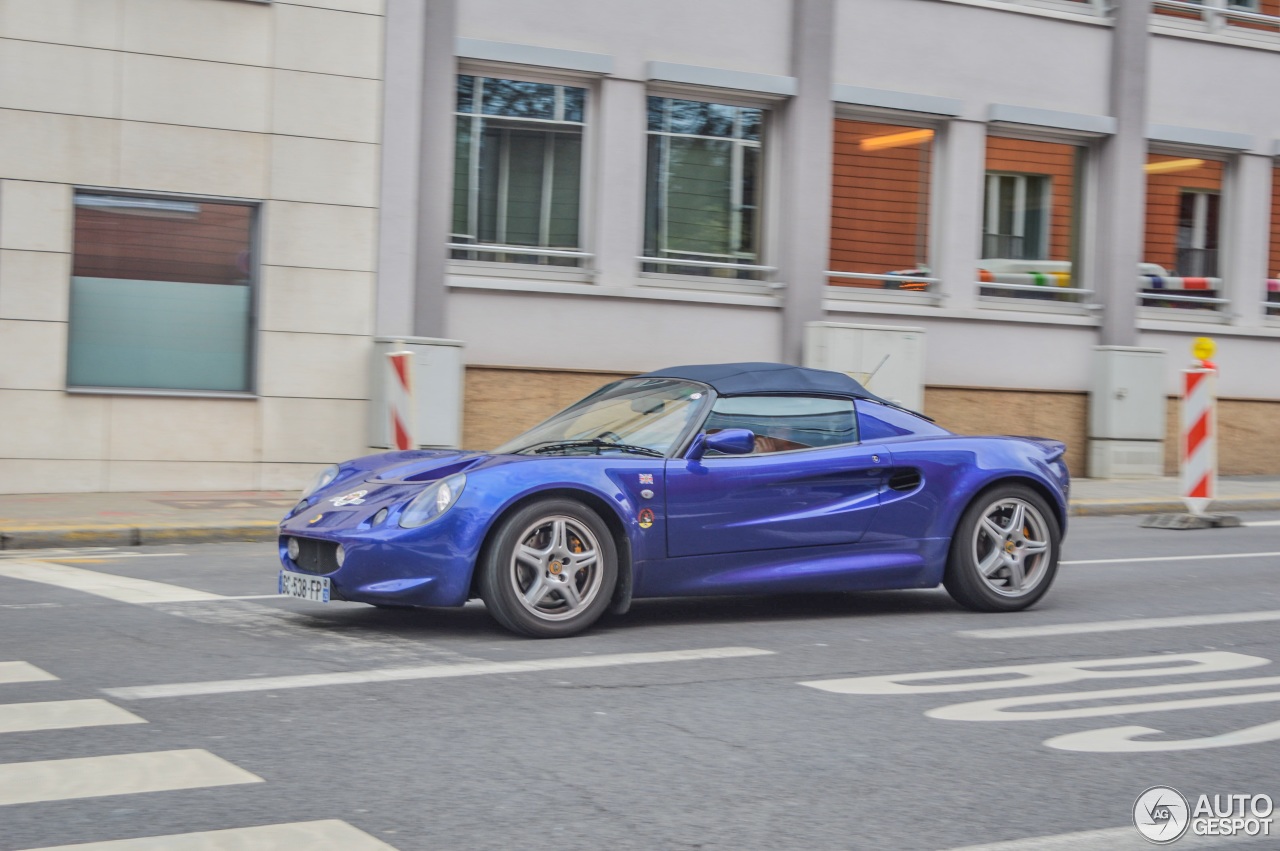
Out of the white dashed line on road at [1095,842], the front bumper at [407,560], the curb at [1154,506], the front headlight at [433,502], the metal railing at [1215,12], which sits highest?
the metal railing at [1215,12]

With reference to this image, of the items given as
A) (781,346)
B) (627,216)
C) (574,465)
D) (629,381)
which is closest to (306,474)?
(627,216)

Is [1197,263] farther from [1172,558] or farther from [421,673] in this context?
[421,673]

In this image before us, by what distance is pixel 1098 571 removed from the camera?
1039cm

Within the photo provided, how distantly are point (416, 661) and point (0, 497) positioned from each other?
8.93 m

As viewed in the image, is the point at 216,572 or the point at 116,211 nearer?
the point at 216,572

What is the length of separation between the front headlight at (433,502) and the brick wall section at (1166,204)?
15978mm

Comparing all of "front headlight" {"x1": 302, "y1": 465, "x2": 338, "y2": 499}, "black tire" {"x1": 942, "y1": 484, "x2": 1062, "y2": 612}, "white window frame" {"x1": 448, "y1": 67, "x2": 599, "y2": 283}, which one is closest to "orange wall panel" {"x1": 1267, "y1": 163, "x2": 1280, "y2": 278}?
"white window frame" {"x1": 448, "y1": 67, "x2": 599, "y2": 283}

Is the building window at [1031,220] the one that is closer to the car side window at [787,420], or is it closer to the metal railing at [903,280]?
the metal railing at [903,280]

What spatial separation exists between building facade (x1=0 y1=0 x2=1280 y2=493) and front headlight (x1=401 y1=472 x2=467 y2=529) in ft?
28.7

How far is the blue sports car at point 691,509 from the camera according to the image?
6.93m

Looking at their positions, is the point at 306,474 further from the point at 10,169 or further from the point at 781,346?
the point at 781,346

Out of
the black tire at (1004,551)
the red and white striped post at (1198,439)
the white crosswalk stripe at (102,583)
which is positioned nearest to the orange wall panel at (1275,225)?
the red and white striped post at (1198,439)

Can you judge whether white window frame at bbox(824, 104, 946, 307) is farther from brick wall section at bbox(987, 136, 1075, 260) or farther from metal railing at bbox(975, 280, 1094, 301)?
brick wall section at bbox(987, 136, 1075, 260)

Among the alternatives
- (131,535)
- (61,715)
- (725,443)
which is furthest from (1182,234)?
(61,715)
